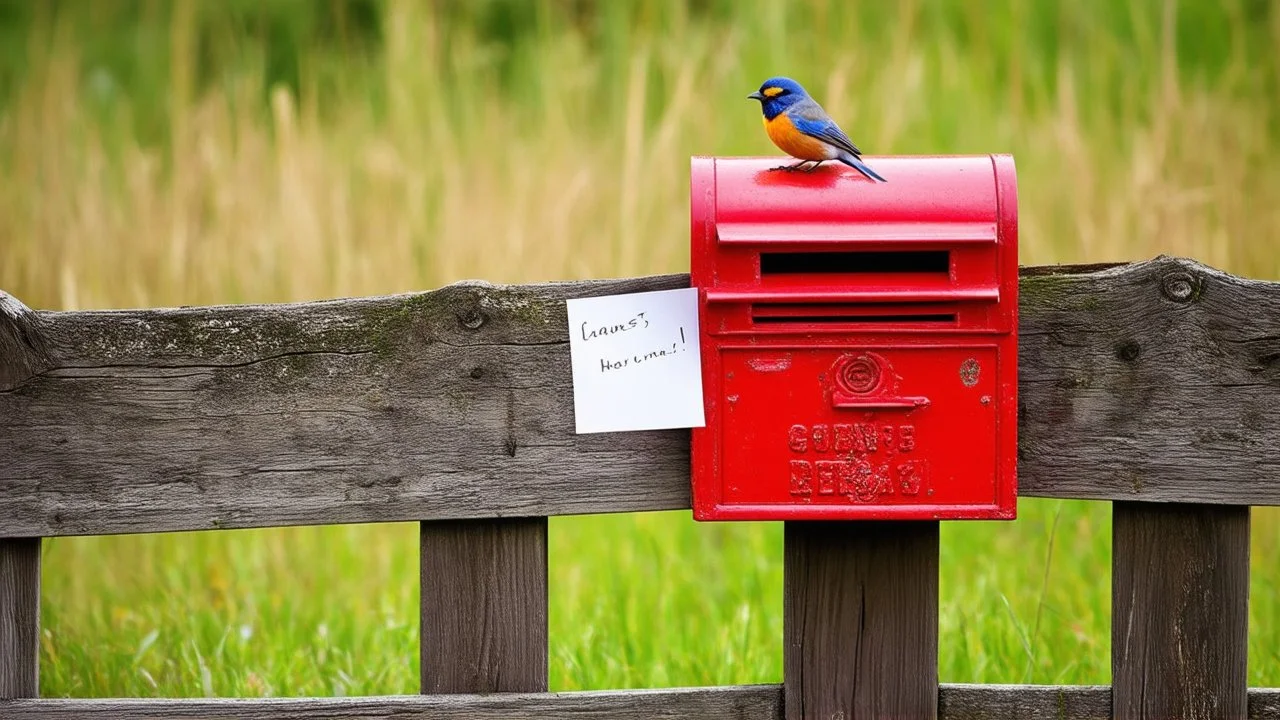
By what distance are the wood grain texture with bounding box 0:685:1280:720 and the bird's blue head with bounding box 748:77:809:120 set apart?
850 mm

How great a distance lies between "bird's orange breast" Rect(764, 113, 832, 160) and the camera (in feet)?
5.59

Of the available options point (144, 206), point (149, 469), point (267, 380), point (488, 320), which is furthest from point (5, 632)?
point (144, 206)

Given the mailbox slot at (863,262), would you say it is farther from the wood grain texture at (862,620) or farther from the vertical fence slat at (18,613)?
the vertical fence slat at (18,613)

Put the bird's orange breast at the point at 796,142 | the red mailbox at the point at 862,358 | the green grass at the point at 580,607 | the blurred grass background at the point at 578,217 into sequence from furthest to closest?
the blurred grass background at the point at 578,217 → the green grass at the point at 580,607 → the bird's orange breast at the point at 796,142 → the red mailbox at the point at 862,358

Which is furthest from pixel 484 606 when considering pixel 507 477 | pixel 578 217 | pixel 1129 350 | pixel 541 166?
pixel 541 166

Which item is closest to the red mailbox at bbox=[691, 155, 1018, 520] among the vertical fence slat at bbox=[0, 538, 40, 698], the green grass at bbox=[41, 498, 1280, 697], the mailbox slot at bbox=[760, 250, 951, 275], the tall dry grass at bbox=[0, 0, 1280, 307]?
the mailbox slot at bbox=[760, 250, 951, 275]

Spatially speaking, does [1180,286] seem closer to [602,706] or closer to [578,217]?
[602,706]

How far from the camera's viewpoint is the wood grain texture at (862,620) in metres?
1.76

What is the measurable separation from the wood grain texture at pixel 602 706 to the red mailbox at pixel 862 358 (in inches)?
12.9

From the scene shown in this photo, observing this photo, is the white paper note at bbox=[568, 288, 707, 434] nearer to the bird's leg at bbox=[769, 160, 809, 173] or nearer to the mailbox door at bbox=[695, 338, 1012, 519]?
the mailbox door at bbox=[695, 338, 1012, 519]

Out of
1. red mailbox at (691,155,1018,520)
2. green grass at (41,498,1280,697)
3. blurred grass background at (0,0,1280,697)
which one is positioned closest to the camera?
red mailbox at (691,155,1018,520)

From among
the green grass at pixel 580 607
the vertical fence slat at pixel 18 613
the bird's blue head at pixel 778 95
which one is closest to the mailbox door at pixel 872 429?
the bird's blue head at pixel 778 95

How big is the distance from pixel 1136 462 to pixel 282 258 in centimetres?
284

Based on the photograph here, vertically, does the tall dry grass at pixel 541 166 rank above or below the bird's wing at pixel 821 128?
above
